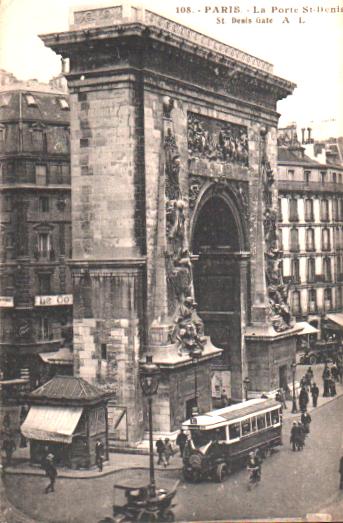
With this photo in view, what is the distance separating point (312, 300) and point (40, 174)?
1993cm

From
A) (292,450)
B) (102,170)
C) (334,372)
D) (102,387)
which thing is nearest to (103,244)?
(102,170)

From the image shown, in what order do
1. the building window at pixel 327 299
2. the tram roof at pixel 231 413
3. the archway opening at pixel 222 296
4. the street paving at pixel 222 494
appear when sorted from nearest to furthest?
the street paving at pixel 222 494 → the tram roof at pixel 231 413 → the archway opening at pixel 222 296 → the building window at pixel 327 299

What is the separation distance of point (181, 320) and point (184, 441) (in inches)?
190

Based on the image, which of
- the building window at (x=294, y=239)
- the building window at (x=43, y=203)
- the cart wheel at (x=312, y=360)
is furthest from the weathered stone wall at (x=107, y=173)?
the building window at (x=294, y=239)

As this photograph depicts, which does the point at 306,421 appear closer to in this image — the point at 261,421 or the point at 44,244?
the point at 261,421

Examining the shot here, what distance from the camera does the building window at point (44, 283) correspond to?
149ft

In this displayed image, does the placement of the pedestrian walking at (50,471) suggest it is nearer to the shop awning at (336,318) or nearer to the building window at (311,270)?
the shop awning at (336,318)

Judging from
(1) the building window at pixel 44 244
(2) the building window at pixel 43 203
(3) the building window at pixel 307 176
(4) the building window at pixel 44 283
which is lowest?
(4) the building window at pixel 44 283

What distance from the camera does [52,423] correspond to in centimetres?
2669

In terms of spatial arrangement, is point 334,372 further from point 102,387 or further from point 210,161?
point 102,387

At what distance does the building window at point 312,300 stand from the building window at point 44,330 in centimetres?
1783

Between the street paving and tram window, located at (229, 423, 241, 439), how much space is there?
116 cm

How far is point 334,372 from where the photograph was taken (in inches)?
1644

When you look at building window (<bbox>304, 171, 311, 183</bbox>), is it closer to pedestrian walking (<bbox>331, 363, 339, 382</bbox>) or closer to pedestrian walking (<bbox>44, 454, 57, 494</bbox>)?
pedestrian walking (<bbox>331, 363, 339, 382</bbox>)
